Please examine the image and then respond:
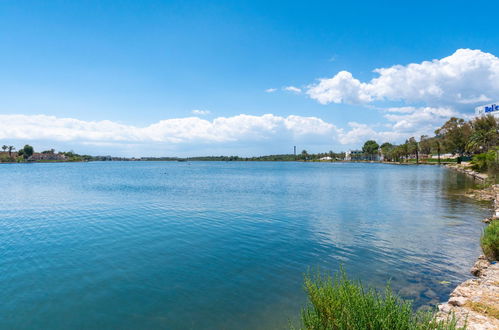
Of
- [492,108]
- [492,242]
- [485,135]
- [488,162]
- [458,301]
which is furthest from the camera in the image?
[492,108]

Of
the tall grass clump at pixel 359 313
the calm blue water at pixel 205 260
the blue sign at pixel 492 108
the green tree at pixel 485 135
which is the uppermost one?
the blue sign at pixel 492 108

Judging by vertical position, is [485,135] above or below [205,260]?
above

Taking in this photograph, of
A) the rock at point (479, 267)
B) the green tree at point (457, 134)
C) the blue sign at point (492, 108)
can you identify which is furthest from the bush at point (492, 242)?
the blue sign at point (492, 108)

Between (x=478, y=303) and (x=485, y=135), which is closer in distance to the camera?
(x=478, y=303)

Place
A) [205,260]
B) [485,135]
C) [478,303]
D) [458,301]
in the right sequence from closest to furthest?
[478,303], [458,301], [205,260], [485,135]

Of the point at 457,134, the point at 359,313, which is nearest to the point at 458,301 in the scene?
the point at 359,313

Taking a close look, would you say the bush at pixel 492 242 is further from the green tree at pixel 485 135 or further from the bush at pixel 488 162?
the green tree at pixel 485 135

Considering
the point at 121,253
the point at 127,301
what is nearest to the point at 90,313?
the point at 127,301

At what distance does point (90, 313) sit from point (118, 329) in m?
1.88

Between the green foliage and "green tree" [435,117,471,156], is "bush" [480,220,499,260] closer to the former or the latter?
the green foliage

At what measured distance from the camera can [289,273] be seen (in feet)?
48.4

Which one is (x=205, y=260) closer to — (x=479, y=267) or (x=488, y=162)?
(x=479, y=267)

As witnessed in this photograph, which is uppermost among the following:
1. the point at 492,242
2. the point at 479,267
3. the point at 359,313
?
the point at 359,313

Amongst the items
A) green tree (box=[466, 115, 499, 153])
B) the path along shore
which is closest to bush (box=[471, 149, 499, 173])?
green tree (box=[466, 115, 499, 153])
